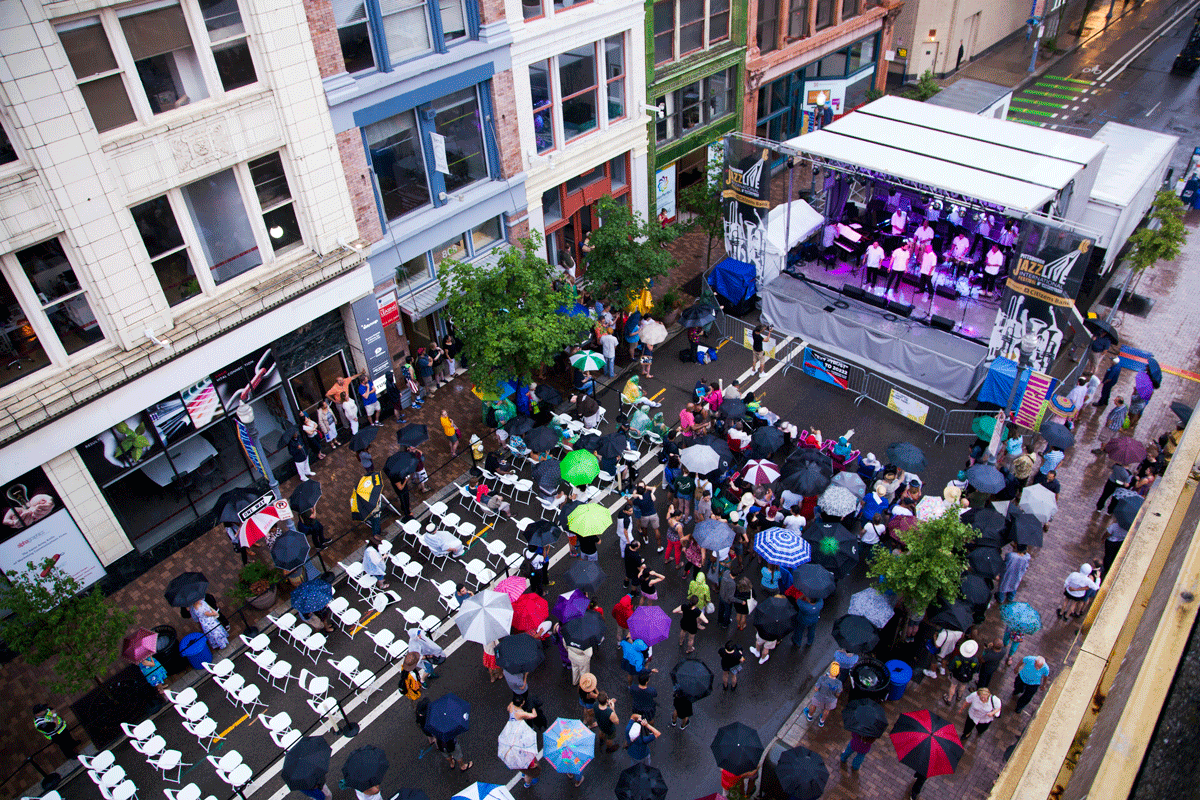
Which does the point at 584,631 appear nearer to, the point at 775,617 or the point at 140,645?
the point at 775,617

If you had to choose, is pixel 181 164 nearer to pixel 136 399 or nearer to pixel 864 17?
pixel 136 399

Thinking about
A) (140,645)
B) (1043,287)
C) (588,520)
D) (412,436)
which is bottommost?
(140,645)

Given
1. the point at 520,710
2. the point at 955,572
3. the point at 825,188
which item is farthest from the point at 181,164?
the point at 825,188

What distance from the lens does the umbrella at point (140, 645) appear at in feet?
52.6

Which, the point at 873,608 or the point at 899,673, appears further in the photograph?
the point at 873,608

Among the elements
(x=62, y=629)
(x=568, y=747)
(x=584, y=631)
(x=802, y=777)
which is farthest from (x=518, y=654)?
(x=62, y=629)

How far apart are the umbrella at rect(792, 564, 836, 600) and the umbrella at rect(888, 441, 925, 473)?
402cm

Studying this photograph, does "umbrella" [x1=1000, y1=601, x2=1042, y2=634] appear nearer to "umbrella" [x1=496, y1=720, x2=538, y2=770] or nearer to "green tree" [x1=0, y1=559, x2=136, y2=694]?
"umbrella" [x1=496, y1=720, x2=538, y2=770]

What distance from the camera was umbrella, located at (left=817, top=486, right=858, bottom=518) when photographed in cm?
1748

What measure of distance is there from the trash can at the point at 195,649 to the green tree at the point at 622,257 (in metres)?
13.6

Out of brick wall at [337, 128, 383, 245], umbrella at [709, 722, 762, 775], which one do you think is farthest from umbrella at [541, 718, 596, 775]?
brick wall at [337, 128, 383, 245]

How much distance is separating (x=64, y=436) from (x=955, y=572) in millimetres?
17502

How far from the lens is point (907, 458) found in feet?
61.7

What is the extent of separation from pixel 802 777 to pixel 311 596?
10.0m
